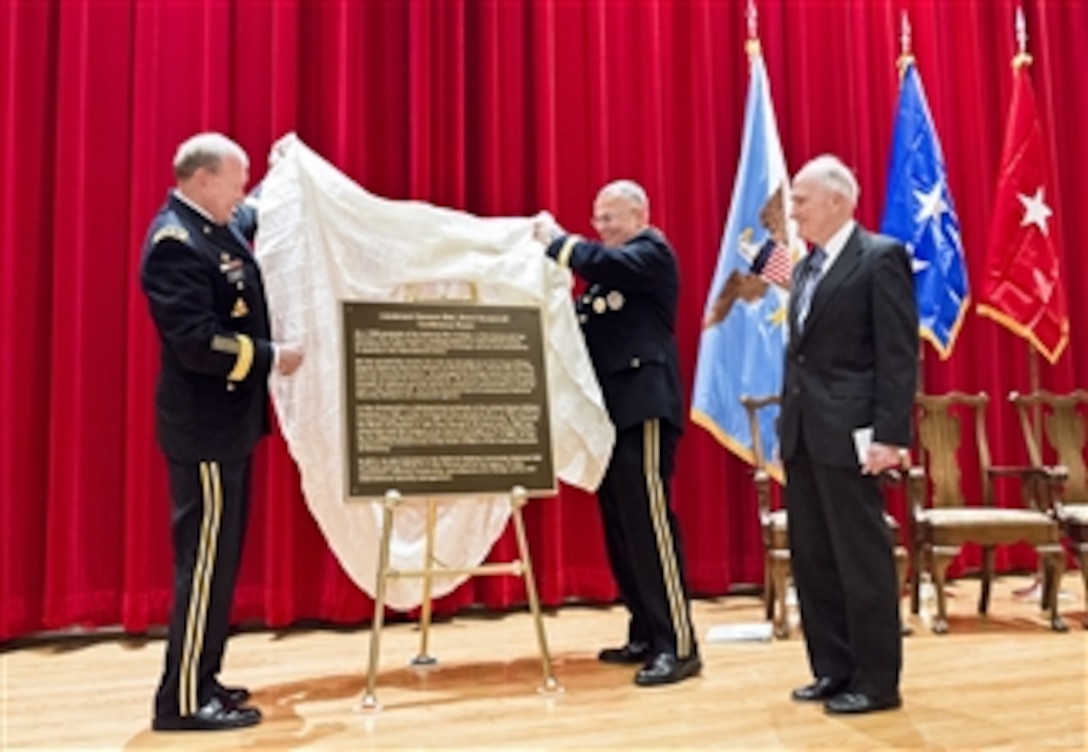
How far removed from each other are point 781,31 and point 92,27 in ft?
11.2

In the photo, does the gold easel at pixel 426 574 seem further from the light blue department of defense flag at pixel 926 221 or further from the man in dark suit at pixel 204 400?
the light blue department of defense flag at pixel 926 221

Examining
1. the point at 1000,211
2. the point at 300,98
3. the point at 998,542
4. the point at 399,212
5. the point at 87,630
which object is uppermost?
the point at 300,98

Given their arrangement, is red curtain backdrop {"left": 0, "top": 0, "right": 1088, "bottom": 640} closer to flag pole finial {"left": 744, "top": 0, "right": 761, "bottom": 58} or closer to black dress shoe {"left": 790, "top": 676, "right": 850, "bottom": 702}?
flag pole finial {"left": 744, "top": 0, "right": 761, "bottom": 58}

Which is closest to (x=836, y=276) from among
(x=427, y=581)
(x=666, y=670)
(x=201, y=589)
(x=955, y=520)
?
(x=666, y=670)

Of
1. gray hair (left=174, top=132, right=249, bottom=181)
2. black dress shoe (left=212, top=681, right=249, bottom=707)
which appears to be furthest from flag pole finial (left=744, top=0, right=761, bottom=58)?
black dress shoe (left=212, top=681, right=249, bottom=707)

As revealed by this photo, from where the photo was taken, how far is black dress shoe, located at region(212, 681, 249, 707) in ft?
9.14

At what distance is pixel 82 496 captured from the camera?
3955 mm

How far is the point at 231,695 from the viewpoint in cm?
290

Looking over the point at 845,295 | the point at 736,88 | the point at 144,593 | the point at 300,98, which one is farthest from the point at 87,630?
the point at 736,88

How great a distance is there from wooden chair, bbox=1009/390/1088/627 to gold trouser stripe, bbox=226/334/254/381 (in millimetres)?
3386

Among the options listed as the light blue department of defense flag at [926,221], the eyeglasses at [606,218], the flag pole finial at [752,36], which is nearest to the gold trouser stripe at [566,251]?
the eyeglasses at [606,218]

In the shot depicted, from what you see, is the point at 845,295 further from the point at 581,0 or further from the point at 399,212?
the point at 581,0

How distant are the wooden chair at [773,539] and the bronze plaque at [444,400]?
3.88ft

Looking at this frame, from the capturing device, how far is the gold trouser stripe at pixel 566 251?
3.19m
